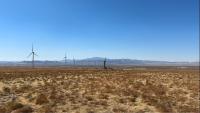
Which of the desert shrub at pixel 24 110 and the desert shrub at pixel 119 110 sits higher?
the desert shrub at pixel 24 110

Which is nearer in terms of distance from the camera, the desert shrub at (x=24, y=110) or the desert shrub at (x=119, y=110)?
the desert shrub at (x=24, y=110)

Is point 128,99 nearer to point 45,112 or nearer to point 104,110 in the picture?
point 104,110

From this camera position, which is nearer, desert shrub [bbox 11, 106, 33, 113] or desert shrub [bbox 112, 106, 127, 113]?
desert shrub [bbox 11, 106, 33, 113]

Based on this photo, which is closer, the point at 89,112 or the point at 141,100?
the point at 89,112

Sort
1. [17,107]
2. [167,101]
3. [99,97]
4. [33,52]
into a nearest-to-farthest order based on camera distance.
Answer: [17,107] < [167,101] < [99,97] < [33,52]

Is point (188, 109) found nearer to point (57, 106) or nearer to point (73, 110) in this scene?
point (73, 110)

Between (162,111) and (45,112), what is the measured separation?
6.24 m

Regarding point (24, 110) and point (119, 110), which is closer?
point (24, 110)

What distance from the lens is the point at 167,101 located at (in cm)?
1950

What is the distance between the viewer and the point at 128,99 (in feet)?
67.7

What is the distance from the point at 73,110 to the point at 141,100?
5586 mm

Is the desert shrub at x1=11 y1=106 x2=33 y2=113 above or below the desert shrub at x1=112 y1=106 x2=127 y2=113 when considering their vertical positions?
above

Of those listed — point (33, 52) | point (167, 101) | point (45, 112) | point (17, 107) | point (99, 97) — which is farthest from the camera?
point (33, 52)

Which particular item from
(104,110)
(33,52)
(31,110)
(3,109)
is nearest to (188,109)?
(104,110)
